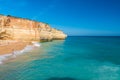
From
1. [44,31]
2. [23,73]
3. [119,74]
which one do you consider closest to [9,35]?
[44,31]

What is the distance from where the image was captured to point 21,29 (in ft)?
195

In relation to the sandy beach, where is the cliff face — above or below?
above

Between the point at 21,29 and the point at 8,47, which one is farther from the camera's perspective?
the point at 21,29

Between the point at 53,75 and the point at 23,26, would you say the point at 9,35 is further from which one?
the point at 53,75

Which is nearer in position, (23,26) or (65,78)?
(65,78)

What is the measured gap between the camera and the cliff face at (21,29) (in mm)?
53000

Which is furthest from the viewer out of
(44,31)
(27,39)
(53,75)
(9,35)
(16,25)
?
(44,31)

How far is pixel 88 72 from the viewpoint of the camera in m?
20.8

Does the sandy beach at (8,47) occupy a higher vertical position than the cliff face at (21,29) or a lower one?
lower

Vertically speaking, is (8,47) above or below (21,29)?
below

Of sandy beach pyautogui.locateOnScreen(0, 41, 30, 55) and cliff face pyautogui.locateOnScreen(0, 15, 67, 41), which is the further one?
cliff face pyautogui.locateOnScreen(0, 15, 67, 41)

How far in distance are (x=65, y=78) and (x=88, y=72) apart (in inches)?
146

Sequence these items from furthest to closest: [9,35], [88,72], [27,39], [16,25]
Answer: [27,39], [16,25], [9,35], [88,72]

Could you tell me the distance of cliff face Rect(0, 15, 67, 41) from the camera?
5300cm
